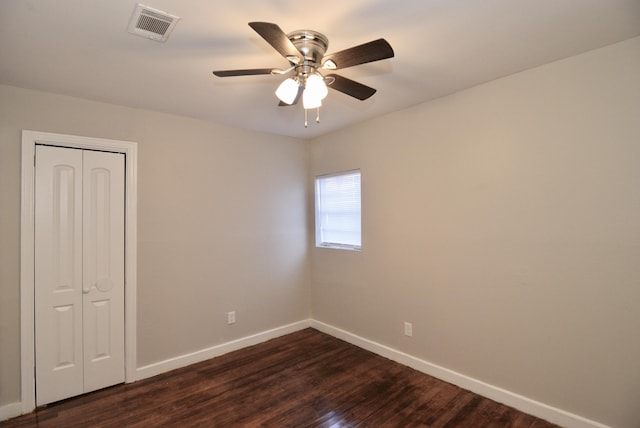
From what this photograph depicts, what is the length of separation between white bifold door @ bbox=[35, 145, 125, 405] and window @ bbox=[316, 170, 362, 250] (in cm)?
226

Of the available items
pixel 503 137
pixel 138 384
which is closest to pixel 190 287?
pixel 138 384

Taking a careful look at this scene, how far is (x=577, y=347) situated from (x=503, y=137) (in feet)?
5.16

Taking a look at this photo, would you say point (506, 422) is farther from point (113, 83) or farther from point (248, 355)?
point (113, 83)

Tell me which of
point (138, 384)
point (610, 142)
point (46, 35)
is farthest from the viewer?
point (138, 384)

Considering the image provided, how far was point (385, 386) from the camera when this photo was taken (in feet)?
9.16

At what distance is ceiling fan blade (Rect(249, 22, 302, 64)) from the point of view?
52.9 inches

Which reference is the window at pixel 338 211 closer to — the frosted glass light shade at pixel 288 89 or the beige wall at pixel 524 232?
the beige wall at pixel 524 232

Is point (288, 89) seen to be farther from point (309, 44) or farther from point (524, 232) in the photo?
point (524, 232)

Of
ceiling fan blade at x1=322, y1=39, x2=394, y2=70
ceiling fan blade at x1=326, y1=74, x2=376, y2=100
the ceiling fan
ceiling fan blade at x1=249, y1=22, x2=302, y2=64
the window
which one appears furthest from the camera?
the window

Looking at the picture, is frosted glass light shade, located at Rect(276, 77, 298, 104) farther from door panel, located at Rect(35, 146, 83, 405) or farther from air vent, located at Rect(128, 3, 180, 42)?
door panel, located at Rect(35, 146, 83, 405)

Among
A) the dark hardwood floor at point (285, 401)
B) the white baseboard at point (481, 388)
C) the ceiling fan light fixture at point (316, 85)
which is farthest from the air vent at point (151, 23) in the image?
the white baseboard at point (481, 388)

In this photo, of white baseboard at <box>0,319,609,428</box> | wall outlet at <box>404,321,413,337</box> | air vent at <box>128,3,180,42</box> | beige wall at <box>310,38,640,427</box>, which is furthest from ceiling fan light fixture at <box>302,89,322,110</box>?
white baseboard at <box>0,319,609,428</box>

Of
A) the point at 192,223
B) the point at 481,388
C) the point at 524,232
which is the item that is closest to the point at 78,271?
the point at 192,223

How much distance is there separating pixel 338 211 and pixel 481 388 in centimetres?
229
